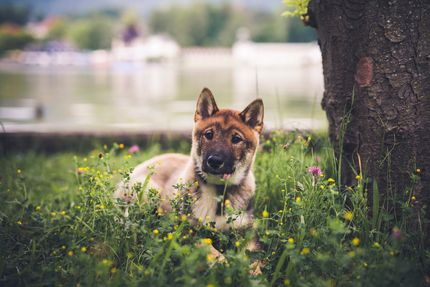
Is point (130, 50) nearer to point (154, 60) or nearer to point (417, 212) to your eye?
point (154, 60)

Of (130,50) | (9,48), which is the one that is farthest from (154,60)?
(9,48)

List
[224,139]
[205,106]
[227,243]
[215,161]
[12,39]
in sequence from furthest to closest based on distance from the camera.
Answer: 1. [12,39]
2. [205,106]
3. [224,139]
4. [215,161]
5. [227,243]

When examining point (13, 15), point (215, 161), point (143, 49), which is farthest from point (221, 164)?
point (13, 15)

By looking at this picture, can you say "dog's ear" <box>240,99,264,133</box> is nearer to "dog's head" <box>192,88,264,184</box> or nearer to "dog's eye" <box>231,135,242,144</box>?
"dog's head" <box>192,88,264,184</box>

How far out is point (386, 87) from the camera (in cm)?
326

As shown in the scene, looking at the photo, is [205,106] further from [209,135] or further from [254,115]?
[254,115]

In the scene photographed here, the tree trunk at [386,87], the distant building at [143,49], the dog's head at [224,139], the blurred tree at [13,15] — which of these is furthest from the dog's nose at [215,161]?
the blurred tree at [13,15]

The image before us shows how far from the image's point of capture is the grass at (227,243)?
246cm

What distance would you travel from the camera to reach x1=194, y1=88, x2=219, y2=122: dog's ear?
138 inches

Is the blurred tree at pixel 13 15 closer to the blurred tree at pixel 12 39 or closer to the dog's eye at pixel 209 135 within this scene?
the blurred tree at pixel 12 39

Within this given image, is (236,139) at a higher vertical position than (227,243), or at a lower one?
higher

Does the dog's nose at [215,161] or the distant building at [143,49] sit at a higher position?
the distant building at [143,49]

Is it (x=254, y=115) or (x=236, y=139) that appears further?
(x=254, y=115)

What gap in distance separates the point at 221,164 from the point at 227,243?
551mm
